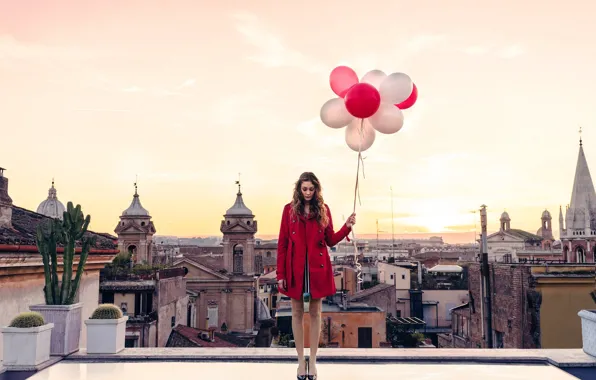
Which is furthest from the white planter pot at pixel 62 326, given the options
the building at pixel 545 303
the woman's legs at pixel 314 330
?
the building at pixel 545 303

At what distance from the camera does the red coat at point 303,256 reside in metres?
4.70

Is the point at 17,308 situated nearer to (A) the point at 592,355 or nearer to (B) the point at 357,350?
(B) the point at 357,350

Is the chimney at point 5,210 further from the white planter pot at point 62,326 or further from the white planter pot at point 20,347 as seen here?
the white planter pot at point 20,347

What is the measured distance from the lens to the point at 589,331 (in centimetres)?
571

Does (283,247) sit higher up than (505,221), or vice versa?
(505,221)

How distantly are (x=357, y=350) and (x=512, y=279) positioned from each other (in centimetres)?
1292

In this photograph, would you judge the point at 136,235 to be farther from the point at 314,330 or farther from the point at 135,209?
the point at 314,330

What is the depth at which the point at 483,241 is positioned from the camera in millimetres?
20219

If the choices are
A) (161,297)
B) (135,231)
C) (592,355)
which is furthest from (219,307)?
(592,355)

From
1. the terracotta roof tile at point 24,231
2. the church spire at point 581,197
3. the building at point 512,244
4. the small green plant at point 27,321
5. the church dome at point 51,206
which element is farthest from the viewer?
the building at point 512,244

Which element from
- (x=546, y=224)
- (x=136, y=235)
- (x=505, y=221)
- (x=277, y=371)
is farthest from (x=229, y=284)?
(x=546, y=224)

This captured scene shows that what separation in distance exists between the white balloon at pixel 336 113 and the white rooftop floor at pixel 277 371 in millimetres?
2643

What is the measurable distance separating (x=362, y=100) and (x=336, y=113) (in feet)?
1.22

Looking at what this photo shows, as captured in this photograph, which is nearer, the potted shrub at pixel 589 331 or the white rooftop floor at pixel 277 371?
the white rooftop floor at pixel 277 371
